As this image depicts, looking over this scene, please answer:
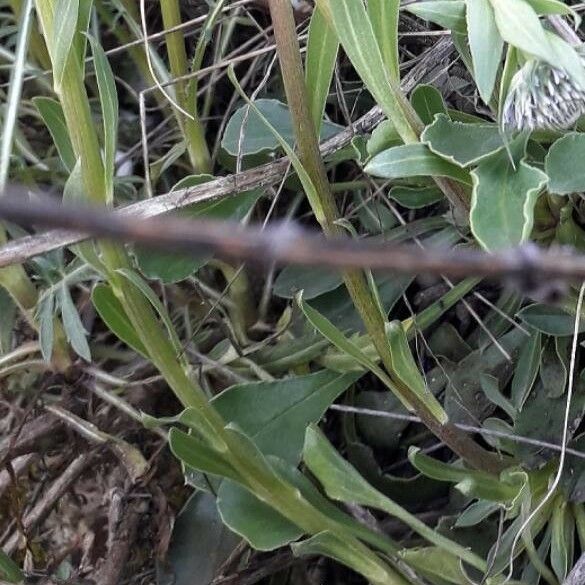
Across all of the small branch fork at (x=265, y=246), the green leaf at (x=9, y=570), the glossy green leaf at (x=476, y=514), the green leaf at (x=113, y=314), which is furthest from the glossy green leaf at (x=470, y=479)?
the small branch fork at (x=265, y=246)

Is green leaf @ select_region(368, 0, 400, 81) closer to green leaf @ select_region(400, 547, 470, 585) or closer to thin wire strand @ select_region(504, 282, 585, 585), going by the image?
thin wire strand @ select_region(504, 282, 585, 585)

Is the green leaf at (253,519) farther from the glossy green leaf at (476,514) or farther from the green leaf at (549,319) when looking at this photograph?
the green leaf at (549,319)

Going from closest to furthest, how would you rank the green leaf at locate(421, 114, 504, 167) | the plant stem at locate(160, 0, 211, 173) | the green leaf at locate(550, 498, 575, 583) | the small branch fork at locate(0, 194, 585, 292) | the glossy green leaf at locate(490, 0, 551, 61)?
the small branch fork at locate(0, 194, 585, 292) < the glossy green leaf at locate(490, 0, 551, 61) < the green leaf at locate(421, 114, 504, 167) < the green leaf at locate(550, 498, 575, 583) < the plant stem at locate(160, 0, 211, 173)

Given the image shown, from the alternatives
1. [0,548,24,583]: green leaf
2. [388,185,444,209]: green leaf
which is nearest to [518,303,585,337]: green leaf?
[388,185,444,209]: green leaf

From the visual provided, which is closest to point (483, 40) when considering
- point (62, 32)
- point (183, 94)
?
point (62, 32)

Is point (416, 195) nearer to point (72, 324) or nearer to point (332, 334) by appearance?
point (332, 334)

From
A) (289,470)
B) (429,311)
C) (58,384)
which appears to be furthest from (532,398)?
(58,384)
